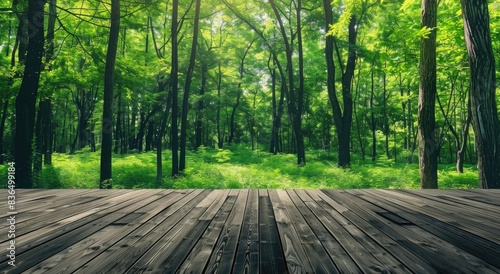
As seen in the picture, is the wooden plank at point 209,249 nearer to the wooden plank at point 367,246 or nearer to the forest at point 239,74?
the wooden plank at point 367,246

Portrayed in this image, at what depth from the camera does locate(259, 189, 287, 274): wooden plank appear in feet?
7.22

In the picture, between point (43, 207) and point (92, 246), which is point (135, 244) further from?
point (43, 207)

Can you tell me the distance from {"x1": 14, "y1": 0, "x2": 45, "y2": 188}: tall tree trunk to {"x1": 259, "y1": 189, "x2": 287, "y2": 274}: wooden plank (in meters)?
8.67

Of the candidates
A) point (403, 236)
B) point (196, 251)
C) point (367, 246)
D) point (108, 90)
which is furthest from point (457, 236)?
point (108, 90)

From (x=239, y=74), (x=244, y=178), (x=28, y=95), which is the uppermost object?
(x=239, y=74)

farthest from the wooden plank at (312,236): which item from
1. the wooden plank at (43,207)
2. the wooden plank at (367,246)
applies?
the wooden plank at (43,207)

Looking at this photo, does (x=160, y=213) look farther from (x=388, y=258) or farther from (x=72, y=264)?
(x=388, y=258)

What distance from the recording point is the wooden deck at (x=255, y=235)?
2.24 meters

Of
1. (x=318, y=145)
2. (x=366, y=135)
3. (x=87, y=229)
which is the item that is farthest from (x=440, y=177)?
(x=318, y=145)

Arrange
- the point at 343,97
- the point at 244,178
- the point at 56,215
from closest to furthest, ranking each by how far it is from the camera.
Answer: the point at 56,215 → the point at 244,178 → the point at 343,97

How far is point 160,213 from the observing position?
4.05 metres

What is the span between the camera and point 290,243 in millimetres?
2736

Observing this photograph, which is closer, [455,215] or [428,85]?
[455,215]

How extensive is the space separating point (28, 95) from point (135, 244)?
8939 millimetres
